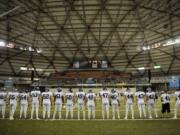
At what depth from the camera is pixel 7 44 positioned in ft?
148

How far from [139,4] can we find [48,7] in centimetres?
1735

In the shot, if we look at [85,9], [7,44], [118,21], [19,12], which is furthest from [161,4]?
[7,44]

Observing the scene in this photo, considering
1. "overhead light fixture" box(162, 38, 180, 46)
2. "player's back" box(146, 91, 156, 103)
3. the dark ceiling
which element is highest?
the dark ceiling

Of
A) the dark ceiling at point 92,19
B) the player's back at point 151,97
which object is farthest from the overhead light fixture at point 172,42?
the player's back at point 151,97

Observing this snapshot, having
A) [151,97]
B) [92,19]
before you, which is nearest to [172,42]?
[92,19]

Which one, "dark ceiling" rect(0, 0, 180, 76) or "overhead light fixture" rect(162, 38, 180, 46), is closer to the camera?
"dark ceiling" rect(0, 0, 180, 76)

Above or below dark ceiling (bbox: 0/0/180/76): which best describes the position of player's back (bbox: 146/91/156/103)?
below

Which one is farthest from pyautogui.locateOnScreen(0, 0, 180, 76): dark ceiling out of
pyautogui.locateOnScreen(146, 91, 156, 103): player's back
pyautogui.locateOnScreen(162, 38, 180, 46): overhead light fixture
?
pyautogui.locateOnScreen(146, 91, 156, 103): player's back

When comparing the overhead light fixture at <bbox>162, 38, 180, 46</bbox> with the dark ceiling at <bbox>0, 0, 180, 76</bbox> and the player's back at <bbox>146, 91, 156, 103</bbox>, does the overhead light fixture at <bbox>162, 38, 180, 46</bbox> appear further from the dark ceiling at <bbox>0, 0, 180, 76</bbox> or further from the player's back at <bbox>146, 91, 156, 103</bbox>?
the player's back at <bbox>146, 91, 156, 103</bbox>

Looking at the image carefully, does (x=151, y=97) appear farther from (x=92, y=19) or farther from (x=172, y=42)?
(x=92, y=19)

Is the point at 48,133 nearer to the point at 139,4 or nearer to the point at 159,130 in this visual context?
the point at 159,130

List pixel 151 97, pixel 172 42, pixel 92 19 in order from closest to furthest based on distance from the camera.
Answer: pixel 151 97 → pixel 172 42 → pixel 92 19

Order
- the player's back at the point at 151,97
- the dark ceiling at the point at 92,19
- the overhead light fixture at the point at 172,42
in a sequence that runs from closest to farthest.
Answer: the player's back at the point at 151,97, the dark ceiling at the point at 92,19, the overhead light fixture at the point at 172,42

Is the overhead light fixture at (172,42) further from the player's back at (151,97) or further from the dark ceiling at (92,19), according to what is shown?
the player's back at (151,97)
